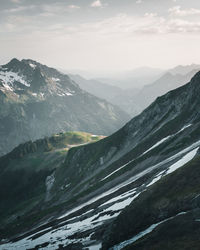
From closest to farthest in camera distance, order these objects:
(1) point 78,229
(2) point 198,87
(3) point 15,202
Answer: (1) point 78,229, (2) point 198,87, (3) point 15,202

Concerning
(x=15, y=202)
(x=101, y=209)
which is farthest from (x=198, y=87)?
(x=15, y=202)

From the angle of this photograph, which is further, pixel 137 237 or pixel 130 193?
pixel 130 193

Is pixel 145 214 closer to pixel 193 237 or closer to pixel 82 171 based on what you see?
pixel 193 237

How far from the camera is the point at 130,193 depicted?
59.6 meters

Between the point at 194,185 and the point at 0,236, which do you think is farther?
the point at 0,236

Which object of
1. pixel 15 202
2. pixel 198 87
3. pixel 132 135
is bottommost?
pixel 15 202

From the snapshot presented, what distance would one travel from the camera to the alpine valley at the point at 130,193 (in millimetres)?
37000

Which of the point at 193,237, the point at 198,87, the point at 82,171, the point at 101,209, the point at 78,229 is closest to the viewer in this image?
the point at 193,237

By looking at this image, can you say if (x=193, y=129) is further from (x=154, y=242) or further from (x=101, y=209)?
(x=154, y=242)

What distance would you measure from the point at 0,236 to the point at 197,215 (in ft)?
306

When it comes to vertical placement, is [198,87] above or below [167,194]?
above

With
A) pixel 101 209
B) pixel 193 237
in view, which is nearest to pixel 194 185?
pixel 193 237

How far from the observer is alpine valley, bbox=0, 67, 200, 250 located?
37000mm

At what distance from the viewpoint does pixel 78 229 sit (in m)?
55.8
